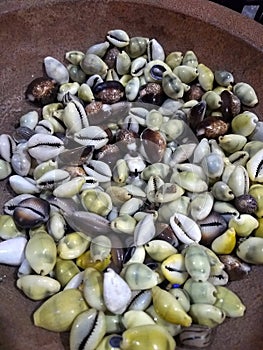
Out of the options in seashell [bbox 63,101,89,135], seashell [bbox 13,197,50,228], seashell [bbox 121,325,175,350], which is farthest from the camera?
seashell [bbox 63,101,89,135]

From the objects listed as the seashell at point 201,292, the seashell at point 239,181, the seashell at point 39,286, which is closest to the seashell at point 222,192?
the seashell at point 239,181

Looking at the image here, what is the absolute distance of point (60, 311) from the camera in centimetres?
63

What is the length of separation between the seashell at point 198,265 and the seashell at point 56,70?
35 centimetres

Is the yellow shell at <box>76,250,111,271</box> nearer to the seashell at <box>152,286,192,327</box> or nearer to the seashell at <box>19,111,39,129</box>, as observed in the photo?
the seashell at <box>152,286,192,327</box>

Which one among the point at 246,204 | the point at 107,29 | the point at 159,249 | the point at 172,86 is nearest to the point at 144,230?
the point at 159,249

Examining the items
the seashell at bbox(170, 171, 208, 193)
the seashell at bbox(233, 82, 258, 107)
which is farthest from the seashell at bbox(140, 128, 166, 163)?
the seashell at bbox(233, 82, 258, 107)

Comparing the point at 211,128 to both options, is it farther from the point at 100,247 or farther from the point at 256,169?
the point at 100,247

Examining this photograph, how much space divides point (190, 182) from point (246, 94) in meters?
0.18

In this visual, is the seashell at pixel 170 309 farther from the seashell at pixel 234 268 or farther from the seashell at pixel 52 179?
the seashell at pixel 52 179

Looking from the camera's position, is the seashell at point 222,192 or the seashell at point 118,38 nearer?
the seashell at point 222,192

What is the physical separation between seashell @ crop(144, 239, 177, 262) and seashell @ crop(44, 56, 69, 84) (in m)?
0.31

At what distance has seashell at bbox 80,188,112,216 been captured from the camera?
2.36 feet

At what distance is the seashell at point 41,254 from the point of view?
2.19 ft

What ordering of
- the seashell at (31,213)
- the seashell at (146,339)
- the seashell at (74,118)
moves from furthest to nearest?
1. the seashell at (74,118)
2. the seashell at (31,213)
3. the seashell at (146,339)
